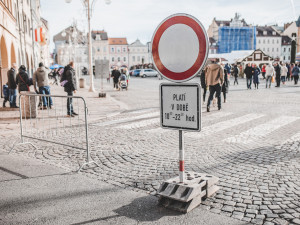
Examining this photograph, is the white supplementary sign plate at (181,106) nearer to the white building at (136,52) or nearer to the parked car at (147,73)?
the parked car at (147,73)

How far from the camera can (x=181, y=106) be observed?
3.47 metres

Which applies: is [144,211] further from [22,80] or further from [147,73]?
[147,73]

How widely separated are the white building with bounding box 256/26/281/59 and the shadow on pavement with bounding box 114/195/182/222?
→ 111m

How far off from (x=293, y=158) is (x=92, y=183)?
3471 millimetres

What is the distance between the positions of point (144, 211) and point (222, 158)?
2476 mm

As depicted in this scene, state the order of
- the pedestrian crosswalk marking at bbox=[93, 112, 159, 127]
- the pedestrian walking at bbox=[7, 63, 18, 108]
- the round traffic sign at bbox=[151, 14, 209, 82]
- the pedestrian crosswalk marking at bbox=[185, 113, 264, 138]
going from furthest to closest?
the pedestrian walking at bbox=[7, 63, 18, 108]
the pedestrian crosswalk marking at bbox=[93, 112, 159, 127]
the pedestrian crosswalk marking at bbox=[185, 113, 264, 138]
the round traffic sign at bbox=[151, 14, 209, 82]

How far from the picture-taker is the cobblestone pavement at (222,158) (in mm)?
3619

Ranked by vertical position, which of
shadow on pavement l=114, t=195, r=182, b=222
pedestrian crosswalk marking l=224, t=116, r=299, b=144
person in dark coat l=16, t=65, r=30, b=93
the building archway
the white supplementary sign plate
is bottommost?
shadow on pavement l=114, t=195, r=182, b=222

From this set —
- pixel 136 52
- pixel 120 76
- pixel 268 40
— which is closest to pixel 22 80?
pixel 120 76

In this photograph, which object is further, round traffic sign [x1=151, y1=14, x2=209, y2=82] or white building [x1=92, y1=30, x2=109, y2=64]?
white building [x1=92, y1=30, x2=109, y2=64]

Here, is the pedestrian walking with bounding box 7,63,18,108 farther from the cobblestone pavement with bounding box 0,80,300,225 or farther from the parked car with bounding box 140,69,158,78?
the parked car with bounding box 140,69,158,78

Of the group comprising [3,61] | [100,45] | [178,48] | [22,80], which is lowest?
[22,80]

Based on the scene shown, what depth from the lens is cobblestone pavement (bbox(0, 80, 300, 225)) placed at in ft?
11.9

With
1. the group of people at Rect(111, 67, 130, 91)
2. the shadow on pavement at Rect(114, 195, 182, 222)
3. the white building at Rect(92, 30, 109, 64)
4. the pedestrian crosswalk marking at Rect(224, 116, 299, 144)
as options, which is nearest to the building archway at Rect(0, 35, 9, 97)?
the group of people at Rect(111, 67, 130, 91)
